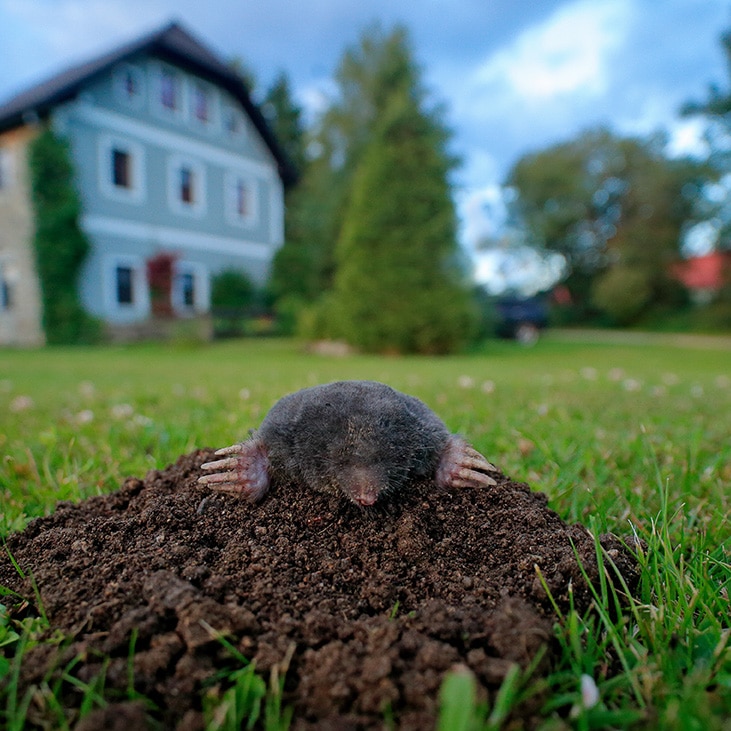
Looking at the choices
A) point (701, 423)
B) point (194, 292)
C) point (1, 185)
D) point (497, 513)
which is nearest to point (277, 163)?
point (194, 292)

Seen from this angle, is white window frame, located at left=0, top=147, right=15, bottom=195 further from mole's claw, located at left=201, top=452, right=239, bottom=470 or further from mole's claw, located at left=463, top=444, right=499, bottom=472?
mole's claw, located at left=463, top=444, right=499, bottom=472

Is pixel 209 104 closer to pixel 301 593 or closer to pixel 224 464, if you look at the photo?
pixel 224 464

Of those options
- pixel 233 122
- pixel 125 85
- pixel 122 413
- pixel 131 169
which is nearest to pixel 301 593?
pixel 122 413

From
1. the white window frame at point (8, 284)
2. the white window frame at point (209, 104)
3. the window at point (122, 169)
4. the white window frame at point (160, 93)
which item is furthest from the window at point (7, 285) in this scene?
the white window frame at point (209, 104)

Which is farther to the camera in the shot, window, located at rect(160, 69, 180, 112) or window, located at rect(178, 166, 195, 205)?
window, located at rect(178, 166, 195, 205)

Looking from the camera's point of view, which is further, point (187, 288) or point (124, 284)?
point (187, 288)

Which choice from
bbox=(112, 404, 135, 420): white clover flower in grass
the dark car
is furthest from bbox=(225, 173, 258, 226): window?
bbox=(112, 404, 135, 420): white clover flower in grass
